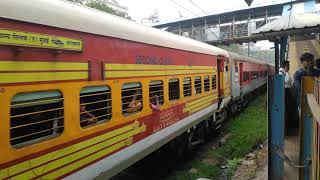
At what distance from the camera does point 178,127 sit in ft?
22.8

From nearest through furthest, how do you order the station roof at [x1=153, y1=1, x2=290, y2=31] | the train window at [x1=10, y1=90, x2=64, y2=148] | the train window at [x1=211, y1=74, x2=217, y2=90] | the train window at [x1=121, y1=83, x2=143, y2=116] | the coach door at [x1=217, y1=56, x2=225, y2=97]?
1. the train window at [x1=10, y1=90, x2=64, y2=148]
2. the train window at [x1=121, y1=83, x2=143, y2=116]
3. the train window at [x1=211, y1=74, x2=217, y2=90]
4. the coach door at [x1=217, y1=56, x2=225, y2=97]
5. the station roof at [x1=153, y1=1, x2=290, y2=31]

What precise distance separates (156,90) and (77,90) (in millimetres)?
2343

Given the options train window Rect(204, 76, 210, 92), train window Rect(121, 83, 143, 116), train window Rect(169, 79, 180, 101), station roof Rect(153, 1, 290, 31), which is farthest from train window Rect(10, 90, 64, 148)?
station roof Rect(153, 1, 290, 31)

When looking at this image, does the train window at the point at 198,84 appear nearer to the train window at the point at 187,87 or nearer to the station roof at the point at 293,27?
the train window at the point at 187,87

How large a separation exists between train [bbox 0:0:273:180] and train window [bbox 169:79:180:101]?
9 centimetres

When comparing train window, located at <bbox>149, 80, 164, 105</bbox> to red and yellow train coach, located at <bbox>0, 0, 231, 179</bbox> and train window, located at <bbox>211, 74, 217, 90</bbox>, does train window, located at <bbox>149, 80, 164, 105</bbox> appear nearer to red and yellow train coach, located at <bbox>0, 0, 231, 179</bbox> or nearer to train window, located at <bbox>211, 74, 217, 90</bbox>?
red and yellow train coach, located at <bbox>0, 0, 231, 179</bbox>

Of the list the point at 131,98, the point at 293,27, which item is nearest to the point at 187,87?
the point at 293,27

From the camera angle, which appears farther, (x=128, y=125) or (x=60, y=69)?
(x=128, y=125)

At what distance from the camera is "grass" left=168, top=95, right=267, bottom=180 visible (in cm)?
732

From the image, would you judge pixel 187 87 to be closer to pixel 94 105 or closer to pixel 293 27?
pixel 293 27

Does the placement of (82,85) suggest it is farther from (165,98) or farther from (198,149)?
(198,149)

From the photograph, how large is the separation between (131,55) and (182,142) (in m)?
3.73

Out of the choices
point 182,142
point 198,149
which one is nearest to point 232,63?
point 198,149

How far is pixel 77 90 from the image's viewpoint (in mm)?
3660
